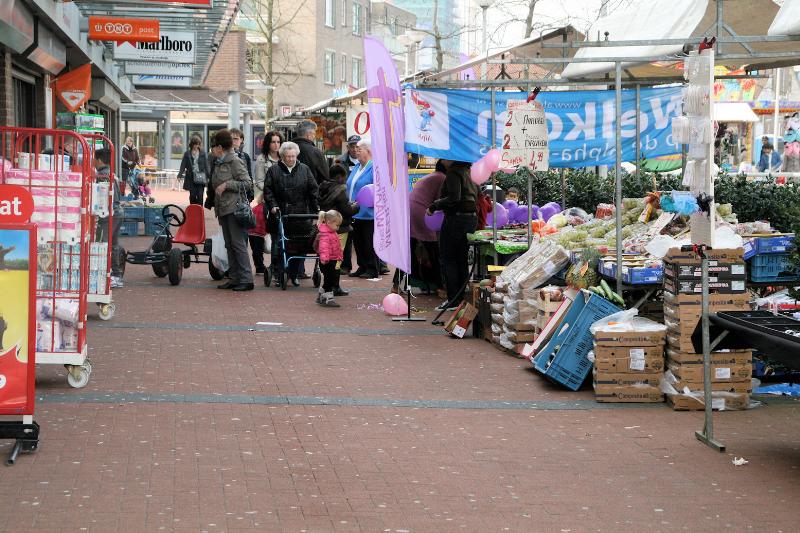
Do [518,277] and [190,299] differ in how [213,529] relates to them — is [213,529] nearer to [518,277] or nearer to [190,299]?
[518,277]

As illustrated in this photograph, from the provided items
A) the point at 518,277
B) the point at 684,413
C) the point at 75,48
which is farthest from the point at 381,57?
the point at 75,48

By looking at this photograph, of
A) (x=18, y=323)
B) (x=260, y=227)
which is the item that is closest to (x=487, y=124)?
(x=260, y=227)

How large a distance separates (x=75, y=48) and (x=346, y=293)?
7.31 m

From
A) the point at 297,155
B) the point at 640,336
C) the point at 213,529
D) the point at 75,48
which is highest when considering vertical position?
the point at 75,48

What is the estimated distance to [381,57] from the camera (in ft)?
38.8

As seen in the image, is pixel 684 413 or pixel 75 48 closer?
pixel 684 413

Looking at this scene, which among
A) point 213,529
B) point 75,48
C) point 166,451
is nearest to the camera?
point 213,529

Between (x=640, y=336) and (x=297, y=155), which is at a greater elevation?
(x=297, y=155)

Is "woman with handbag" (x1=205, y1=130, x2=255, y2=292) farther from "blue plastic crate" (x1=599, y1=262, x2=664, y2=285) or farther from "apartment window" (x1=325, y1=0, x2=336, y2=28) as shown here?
"apartment window" (x1=325, y1=0, x2=336, y2=28)

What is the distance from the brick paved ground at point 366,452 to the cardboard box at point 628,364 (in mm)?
293

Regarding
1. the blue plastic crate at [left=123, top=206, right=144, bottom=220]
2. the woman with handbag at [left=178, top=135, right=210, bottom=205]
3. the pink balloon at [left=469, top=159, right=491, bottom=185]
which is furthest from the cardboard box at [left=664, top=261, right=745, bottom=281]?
the blue plastic crate at [left=123, top=206, right=144, bottom=220]

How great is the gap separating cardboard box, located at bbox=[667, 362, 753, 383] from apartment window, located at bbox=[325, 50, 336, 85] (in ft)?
179

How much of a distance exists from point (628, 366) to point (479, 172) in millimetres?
4091

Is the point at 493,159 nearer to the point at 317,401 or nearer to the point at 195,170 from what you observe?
the point at 317,401
